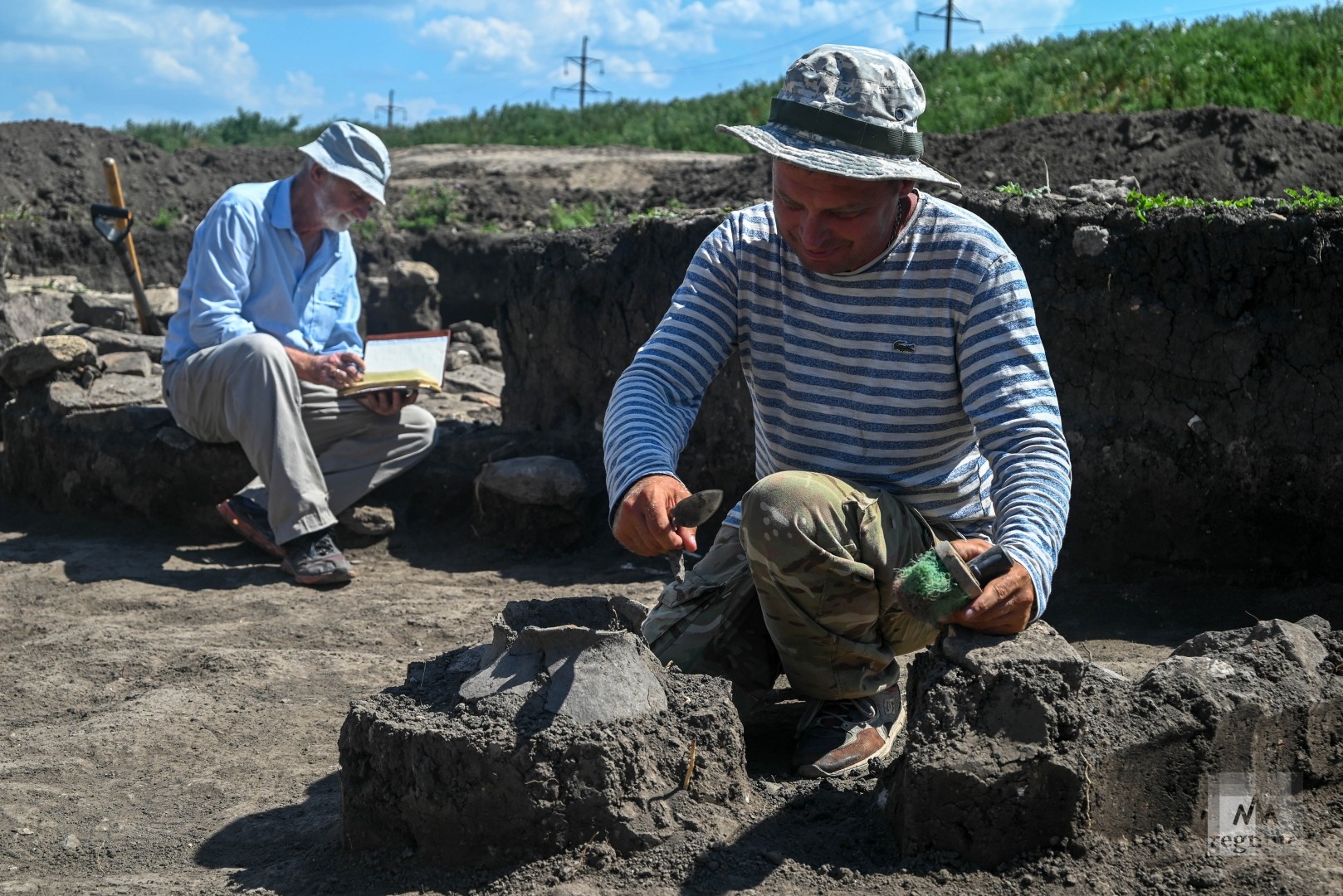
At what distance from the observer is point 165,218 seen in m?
11.8

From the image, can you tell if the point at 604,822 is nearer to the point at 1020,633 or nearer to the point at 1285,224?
the point at 1020,633

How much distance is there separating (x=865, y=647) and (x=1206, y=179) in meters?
5.90

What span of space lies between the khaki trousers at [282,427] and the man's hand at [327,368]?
46 millimetres

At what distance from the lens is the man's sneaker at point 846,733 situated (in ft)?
9.21

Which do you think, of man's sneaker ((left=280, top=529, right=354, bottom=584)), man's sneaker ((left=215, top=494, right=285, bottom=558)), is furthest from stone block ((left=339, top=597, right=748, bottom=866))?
man's sneaker ((left=215, top=494, right=285, bottom=558))

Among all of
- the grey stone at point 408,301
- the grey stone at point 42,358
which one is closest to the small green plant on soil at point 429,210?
the grey stone at point 408,301

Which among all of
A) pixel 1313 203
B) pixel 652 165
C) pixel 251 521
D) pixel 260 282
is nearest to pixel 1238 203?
pixel 1313 203

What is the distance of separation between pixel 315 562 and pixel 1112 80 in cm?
950

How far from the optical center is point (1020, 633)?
2477 mm

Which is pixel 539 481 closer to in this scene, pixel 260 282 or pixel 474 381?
pixel 260 282

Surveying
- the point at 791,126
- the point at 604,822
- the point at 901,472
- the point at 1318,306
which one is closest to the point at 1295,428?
the point at 1318,306

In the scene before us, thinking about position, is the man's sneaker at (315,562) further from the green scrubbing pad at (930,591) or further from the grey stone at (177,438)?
the green scrubbing pad at (930,591)

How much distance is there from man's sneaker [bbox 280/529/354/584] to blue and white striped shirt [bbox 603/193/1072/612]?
2.61 metres

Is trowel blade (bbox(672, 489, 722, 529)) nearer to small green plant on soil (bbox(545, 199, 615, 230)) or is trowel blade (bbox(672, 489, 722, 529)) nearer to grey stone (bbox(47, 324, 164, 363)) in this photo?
grey stone (bbox(47, 324, 164, 363))
